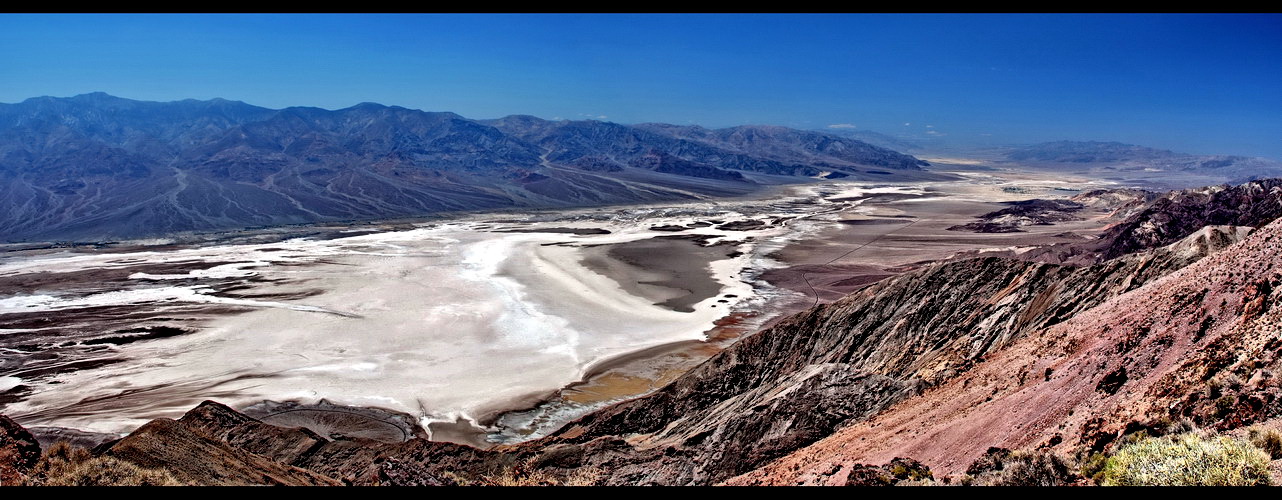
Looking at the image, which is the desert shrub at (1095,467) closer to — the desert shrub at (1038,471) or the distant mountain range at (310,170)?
the desert shrub at (1038,471)

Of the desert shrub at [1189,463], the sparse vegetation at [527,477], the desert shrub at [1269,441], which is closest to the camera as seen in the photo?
the desert shrub at [1189,463]

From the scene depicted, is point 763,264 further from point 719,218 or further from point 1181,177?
point 1181,177

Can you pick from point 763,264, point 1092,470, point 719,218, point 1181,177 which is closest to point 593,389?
point 1092,470

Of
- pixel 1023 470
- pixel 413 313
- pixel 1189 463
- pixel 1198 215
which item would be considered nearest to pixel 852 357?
pixel 1023 470

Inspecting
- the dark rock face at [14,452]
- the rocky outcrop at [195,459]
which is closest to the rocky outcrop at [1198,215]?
the rocky outcrop at [195,459]
